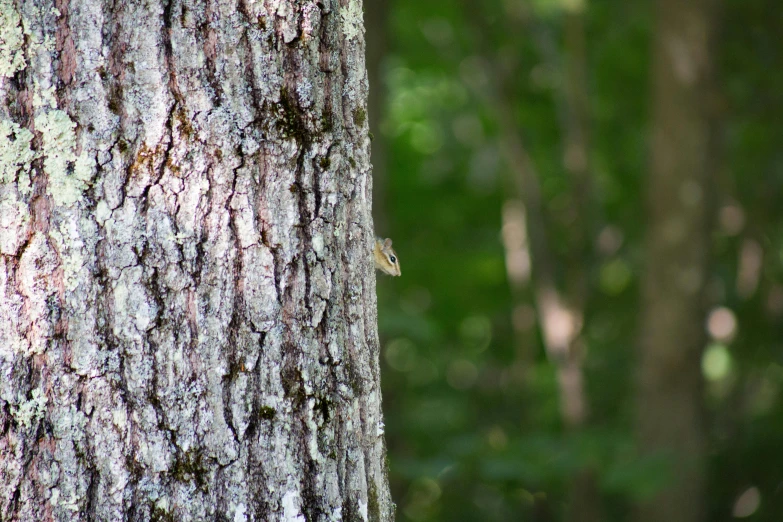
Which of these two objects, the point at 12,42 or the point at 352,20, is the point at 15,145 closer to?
the point at 12,42

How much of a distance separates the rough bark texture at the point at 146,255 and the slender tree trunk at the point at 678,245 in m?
5.47

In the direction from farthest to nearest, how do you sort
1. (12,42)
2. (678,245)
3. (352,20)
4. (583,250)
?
(583,250) → (678,245) → (352,20) → (12,42)

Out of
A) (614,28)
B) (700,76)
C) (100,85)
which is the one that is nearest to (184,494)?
(100,85)

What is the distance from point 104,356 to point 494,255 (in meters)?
8.55

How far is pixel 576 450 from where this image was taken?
516 cm

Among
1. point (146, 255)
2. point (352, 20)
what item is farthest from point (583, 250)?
point (146, 255)

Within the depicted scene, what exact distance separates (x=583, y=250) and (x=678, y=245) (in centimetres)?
182

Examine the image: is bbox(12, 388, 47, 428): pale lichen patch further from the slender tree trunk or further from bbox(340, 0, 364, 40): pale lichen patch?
the slender tree trunk

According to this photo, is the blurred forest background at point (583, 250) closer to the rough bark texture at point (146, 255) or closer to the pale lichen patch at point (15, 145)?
the rough bark texture at point (146, 255)

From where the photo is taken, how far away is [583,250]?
8.12 meters

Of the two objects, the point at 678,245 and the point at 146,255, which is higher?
the point at 678,245

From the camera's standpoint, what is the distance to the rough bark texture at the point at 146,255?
4.32ft

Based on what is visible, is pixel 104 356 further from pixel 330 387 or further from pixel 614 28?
pixel 614 28

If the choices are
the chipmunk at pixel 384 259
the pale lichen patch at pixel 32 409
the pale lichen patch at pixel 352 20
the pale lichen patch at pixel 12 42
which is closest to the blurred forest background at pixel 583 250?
the chipmunk at pixel 384 259
